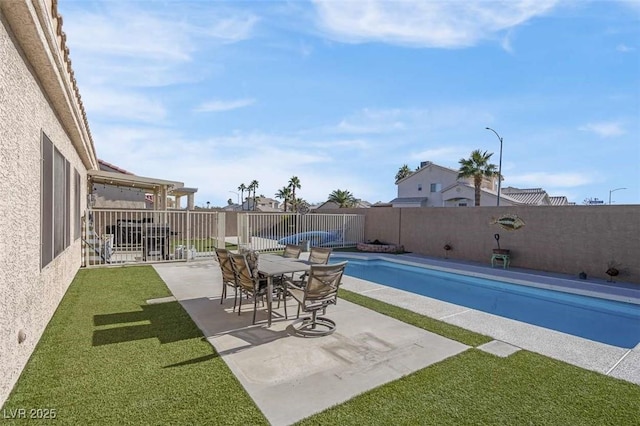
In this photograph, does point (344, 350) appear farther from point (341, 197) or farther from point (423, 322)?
point (341, 197)

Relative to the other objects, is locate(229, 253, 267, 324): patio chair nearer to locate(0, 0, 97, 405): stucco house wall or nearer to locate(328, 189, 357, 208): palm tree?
locate(0, 0, 97, 405): stucco house wall

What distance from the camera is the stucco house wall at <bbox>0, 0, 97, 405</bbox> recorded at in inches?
111

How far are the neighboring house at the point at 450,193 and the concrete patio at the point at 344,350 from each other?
28088 mm

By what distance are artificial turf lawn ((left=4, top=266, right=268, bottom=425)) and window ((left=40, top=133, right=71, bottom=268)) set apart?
3.90 ft

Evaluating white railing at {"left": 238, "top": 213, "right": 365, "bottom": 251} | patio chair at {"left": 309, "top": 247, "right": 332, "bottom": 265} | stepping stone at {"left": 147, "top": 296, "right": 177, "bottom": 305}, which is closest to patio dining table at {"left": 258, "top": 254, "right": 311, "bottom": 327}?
patio chair at {"left": 309, "top": 247, "right": 332, "bottom": 265}

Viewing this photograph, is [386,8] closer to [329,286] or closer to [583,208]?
[329,286]

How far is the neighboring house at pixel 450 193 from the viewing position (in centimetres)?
3156

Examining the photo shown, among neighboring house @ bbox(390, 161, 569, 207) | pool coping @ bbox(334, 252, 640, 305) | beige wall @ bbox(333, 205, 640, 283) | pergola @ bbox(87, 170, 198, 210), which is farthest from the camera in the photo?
neighboring house @ bbox(390, 161, 569, 207)

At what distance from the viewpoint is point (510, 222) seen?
43.1ft

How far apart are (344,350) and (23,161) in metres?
4.28

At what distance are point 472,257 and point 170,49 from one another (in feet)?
45.5

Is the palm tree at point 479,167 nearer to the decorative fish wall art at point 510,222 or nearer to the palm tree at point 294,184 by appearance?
the decorative fish wall art at point 510,222

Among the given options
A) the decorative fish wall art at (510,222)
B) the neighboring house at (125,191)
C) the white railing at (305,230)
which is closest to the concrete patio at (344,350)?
the decorative fish wall art at (510,222)

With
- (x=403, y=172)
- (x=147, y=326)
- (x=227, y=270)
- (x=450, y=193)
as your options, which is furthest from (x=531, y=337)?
(x=403, y=172)
